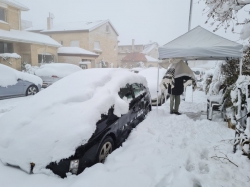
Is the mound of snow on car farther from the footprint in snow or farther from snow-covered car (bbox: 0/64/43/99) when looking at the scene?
snow-covered car (bbox: 0/64/43/99)

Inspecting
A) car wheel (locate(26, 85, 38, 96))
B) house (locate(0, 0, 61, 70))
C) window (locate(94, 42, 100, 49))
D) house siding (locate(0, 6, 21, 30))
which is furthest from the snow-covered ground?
window (locate(94, 42, 100, 49))

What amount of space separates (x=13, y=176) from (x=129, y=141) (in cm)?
196

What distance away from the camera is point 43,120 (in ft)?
9.08

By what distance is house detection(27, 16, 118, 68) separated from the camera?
2114cm

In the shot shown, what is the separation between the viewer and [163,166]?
107 inches

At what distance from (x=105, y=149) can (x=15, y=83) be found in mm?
6892

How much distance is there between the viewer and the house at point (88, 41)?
21.1 m

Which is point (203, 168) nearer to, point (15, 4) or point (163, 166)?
point (163, 166)

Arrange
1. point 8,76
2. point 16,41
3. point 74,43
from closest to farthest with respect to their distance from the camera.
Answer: point 8,76 → point 16,41 → point 74,43

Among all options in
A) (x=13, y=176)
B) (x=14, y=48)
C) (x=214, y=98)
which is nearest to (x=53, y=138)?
(x=13, y=176)

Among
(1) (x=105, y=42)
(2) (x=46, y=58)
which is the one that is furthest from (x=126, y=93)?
(1) (x=105, y=42)

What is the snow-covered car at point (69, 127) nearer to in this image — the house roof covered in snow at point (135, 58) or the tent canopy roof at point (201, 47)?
the tent canopy roof at point (201, 47)

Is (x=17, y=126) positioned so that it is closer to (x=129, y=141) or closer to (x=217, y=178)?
(x=129, y=141)

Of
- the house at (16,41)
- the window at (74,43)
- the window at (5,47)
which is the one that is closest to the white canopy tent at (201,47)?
the house at (16,41)
